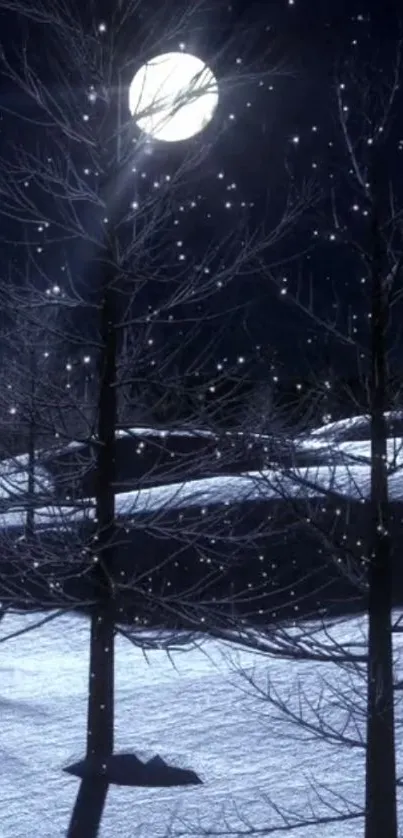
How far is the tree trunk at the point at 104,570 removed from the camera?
36.3ft

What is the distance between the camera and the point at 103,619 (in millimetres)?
11062

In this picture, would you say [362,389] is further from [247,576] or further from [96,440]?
[247,576]

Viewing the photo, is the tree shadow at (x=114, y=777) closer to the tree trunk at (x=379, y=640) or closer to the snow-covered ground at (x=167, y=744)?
the snow-covered ground at (x=167, y=744)

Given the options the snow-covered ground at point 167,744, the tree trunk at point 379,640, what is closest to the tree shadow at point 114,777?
the snow-covered ground at point 167,744

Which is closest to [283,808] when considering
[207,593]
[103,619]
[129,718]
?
[103,619]

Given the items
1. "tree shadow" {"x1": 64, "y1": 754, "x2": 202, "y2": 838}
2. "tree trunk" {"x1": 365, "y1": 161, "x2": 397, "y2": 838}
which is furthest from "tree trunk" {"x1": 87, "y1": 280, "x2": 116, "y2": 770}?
"tree trunk" {"x1": 365, "y1": 161, "x2": 397, "y2": 838}

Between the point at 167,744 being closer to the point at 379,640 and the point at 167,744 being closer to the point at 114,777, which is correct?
the point at 114,777

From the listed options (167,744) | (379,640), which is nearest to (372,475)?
(379,640)

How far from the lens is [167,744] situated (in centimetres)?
1215

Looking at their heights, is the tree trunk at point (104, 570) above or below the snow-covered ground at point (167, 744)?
above

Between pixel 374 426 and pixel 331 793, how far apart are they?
12.5ft

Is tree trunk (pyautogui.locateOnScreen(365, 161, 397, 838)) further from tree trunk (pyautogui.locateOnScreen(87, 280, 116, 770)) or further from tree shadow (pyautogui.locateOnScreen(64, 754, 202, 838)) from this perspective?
tree trunk (pyautogui.locateOnScreen(87, 280, 116, 770))

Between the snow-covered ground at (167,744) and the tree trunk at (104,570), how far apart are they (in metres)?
0.55

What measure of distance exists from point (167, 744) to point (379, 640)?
4.60 m
